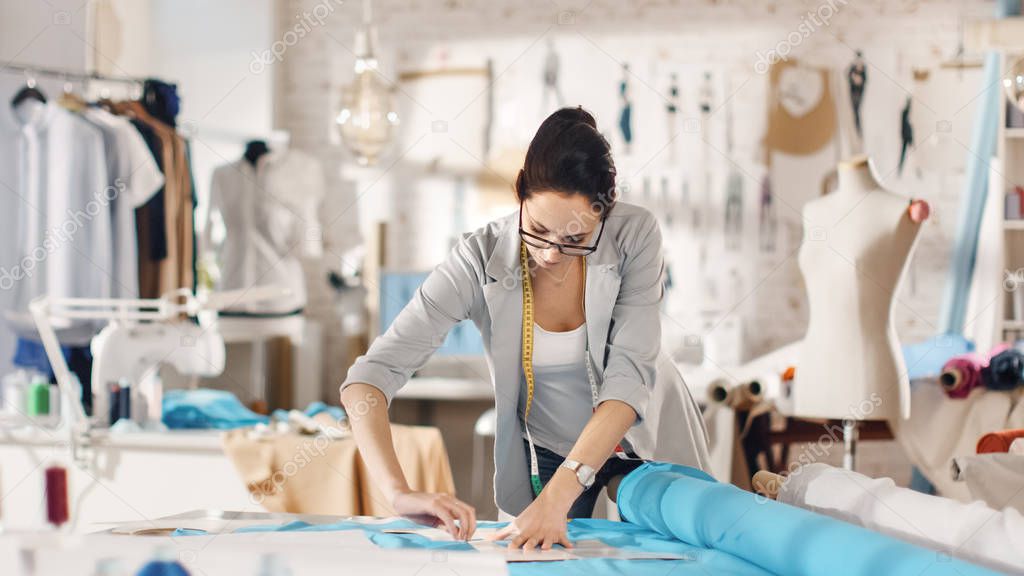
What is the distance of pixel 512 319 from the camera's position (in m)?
1.82

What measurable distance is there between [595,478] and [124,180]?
294cm

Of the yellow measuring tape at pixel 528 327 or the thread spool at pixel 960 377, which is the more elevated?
the yellow measuring tape at pixel 528 327

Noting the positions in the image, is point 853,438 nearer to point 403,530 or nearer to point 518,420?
point 518,420

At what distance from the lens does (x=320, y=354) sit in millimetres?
5262

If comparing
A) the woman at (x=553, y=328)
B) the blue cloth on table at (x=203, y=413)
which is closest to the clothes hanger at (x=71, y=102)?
the blue cloth on table at (x=203, y=413)

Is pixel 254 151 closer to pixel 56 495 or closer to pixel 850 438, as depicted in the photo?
pixel 56 495

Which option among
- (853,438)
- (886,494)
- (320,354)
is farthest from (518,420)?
(320,354)

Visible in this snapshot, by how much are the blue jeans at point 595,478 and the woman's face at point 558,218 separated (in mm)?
421

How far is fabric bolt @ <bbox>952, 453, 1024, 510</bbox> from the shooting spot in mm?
1849

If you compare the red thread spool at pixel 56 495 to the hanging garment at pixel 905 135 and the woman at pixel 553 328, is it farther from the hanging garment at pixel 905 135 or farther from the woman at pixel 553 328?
the hanging garment at pixel 905 135

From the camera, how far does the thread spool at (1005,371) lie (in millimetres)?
3404

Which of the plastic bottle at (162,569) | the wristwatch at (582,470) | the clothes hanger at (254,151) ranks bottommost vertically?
the wristwatch at (582,470)

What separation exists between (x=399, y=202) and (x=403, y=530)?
4.00 metres

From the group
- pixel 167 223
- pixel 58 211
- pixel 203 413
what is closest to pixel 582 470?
pixel 203 413
